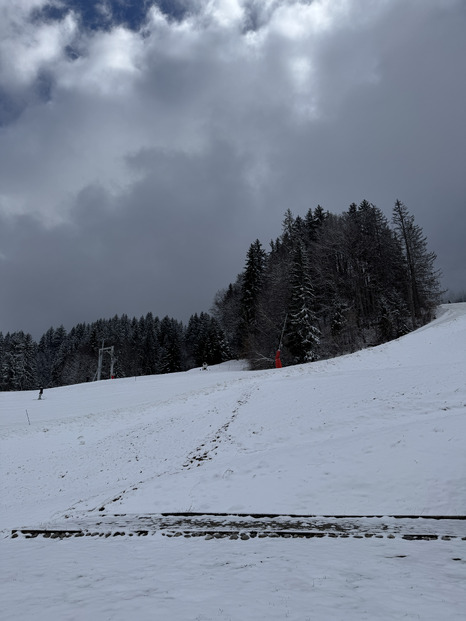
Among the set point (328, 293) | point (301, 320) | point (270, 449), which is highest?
point (328, 293)

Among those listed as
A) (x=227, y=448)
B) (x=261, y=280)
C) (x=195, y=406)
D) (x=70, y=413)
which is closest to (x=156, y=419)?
(x=195, y=406)

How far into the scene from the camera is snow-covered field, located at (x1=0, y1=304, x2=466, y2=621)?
3.69 metres

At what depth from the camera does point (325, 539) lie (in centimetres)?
579

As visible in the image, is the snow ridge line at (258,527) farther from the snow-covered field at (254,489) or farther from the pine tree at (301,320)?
the pine tree at (301,320)

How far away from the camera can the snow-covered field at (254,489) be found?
3693 millimetres

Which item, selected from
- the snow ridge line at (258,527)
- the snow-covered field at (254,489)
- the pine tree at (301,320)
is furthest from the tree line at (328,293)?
the snow ridge line at (258,527)

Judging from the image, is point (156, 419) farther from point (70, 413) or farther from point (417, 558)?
point (417, 558)

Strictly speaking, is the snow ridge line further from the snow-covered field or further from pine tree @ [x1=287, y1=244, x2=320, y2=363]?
pine tree @ [x1=287, y1=244, x2=320, y2=363]

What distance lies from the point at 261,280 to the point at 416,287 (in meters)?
23.0

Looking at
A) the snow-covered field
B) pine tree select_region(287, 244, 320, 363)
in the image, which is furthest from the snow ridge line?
pine tree select_region(287, 244, 320, 363)

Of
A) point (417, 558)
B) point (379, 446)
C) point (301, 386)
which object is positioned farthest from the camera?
point (301, 386)

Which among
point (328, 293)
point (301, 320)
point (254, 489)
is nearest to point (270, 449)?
point (254, 489)

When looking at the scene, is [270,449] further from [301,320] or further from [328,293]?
[328,293]

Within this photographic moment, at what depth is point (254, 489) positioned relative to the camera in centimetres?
951
